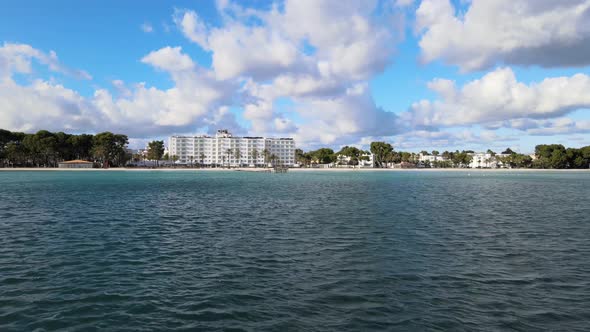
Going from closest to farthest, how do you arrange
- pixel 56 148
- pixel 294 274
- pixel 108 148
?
1. pixel 294 274
2. pixel 56 148
3. pixel 108 148

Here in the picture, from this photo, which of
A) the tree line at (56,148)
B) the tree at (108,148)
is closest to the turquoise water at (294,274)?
the tree line at (56,148)

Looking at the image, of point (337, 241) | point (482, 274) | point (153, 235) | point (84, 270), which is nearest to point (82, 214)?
point (153, 235)

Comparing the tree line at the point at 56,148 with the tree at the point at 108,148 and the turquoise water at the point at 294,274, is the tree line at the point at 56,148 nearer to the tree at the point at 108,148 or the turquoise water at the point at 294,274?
the tree at the point at 108,148

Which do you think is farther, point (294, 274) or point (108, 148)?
point (108, 148)

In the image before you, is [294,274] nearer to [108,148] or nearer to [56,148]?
[56,148]

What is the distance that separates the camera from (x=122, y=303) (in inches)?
484

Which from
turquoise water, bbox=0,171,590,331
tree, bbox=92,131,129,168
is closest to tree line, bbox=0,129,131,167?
tree, bbox=92,131,129,168

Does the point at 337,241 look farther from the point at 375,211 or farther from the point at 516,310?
the point at 375,211

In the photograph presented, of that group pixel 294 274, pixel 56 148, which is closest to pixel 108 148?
pixel 56 148

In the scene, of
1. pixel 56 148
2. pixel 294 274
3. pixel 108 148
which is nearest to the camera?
pixel 294 274

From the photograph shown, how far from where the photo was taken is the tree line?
15700 cm

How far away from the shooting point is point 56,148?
6452 inches

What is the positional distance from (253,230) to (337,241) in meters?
6.14

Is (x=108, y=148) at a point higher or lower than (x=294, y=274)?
higher
